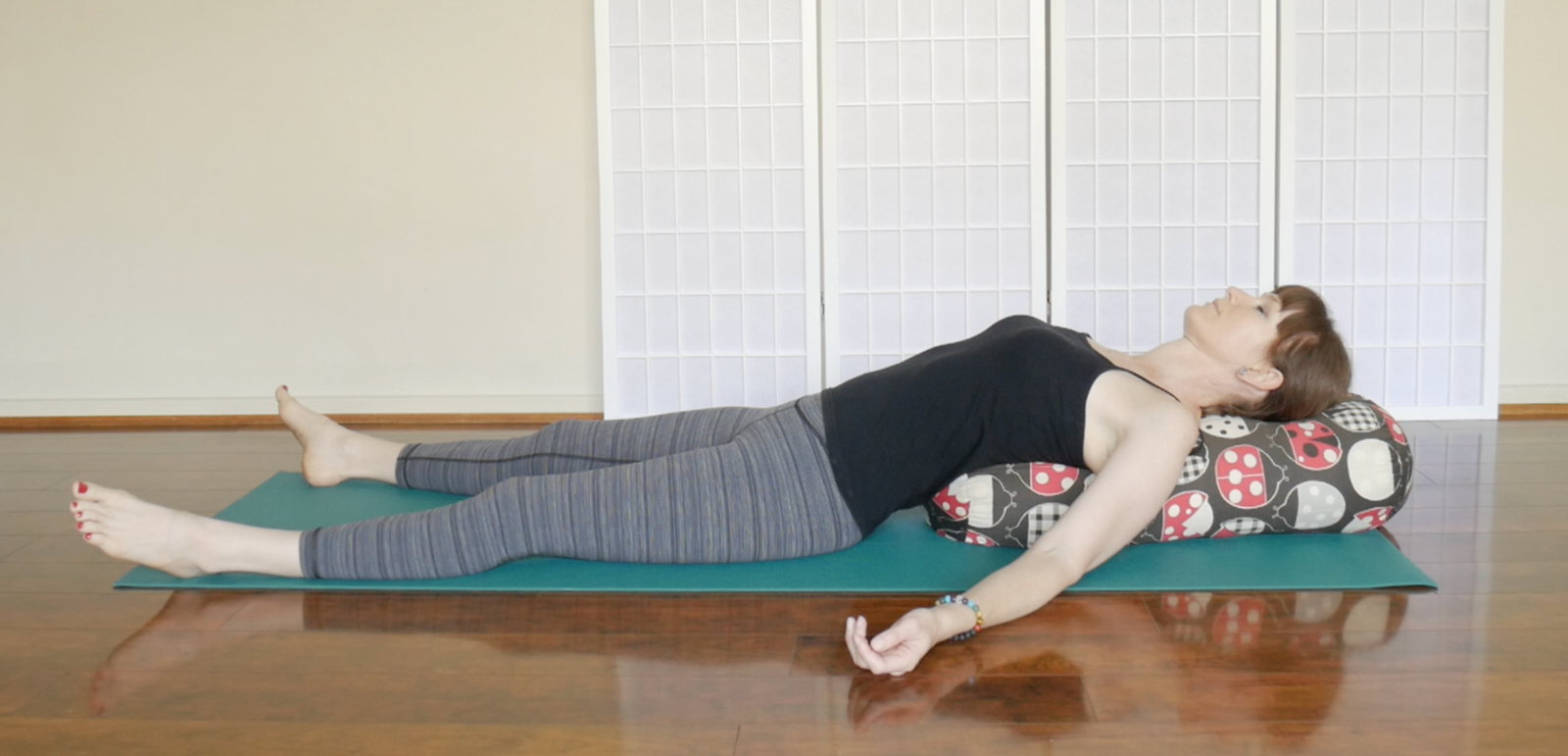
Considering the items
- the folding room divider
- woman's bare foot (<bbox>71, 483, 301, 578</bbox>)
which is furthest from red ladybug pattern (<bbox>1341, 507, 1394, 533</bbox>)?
woman's bare foot (<bbox>71, 483, 301, 578</bbox>)

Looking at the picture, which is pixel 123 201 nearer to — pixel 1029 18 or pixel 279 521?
pixel 279 521

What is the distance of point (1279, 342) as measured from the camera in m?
2.44

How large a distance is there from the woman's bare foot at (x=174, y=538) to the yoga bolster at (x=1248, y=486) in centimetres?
128

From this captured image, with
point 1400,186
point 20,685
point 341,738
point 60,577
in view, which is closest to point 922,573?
point 341,738

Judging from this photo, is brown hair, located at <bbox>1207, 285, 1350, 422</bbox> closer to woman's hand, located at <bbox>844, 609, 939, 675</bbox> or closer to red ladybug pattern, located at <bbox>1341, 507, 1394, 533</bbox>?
red ladybug pattern, located at <bbox>1341, 507, 1394, 533</bbox>

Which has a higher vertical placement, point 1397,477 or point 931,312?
point 931,312

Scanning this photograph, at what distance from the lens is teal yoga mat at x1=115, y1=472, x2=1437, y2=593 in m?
2.47

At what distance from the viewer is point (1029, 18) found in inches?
156

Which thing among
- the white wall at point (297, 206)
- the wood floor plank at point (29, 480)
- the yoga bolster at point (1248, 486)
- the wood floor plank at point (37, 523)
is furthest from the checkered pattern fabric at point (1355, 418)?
the wood floor plank at point (29, 480)

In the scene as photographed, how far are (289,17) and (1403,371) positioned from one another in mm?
3750

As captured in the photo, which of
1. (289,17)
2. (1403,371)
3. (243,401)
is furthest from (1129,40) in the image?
(243,401)

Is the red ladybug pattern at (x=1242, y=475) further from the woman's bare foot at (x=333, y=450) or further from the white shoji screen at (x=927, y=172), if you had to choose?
the woman's bare foot at (x=333, y=450)

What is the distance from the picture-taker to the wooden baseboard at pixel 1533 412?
4141 mm

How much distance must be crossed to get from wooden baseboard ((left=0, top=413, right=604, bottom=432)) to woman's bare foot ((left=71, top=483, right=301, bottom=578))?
1.86 m
